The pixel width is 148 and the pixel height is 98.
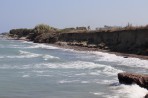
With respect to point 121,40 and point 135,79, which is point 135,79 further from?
point 121,40

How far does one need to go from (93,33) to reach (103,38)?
6408mm

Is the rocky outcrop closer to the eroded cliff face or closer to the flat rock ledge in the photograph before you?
the flat rock ledge

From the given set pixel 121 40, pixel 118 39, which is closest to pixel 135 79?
pixel 121 40

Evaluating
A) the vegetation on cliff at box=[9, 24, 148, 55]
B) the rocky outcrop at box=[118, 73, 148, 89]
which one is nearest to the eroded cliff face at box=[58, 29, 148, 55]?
the vegetation on cliff at box=[9, 24, 148, 55]

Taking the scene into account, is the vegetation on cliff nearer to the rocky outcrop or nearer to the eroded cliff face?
the eroded cliff face

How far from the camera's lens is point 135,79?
709 inches

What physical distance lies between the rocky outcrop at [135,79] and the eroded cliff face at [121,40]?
84.5 feet

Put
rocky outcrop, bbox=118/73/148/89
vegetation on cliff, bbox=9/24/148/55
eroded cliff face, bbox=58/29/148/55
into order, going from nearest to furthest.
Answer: rocky outcrop, bbox=118/73/148/89 → eroded cliff face, bbox=58/29/148/55 → vegetation on cliff, bbox=9/24/148/55

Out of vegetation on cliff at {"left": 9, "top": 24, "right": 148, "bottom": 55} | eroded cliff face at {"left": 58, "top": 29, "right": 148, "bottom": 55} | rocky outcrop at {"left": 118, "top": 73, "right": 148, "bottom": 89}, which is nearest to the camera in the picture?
rocky outcrop at {"left": 118, "top": 73, "right": 148, "bottom": 89}

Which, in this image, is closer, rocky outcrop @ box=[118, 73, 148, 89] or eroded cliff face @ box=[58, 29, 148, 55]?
rocky outcrop @ box=[118, 73, 148, 89]

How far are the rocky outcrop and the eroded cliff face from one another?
84.5 ft

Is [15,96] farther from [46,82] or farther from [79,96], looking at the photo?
[46,82]

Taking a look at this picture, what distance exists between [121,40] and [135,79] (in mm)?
41134

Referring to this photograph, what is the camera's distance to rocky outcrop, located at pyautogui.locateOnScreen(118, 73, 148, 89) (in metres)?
17.6
